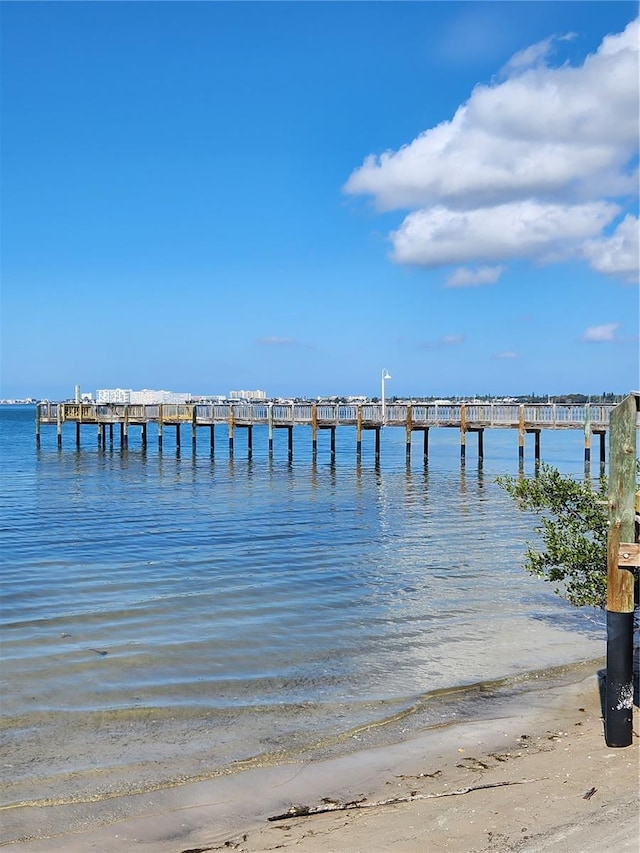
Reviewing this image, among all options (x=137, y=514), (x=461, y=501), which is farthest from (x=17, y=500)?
(x=461, y=501)

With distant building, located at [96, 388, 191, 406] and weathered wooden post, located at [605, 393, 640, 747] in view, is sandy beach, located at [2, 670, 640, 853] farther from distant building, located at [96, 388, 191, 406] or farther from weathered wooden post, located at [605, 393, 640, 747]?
distant building, located at [96, 388, 191, 406]

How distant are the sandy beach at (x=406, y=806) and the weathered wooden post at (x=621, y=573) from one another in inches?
13.2

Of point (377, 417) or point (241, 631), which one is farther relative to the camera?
point (377, 417)

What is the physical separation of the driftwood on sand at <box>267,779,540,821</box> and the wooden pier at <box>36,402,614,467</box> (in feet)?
116

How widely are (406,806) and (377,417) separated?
4112 cm

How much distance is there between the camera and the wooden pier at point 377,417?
4256 cm

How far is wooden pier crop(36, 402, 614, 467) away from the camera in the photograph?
42.6 meters

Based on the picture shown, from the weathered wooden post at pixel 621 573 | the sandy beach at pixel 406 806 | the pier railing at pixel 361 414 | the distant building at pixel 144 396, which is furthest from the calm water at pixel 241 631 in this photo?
the distant building at pixel 144 396

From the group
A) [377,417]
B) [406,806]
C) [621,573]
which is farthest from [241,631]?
[377,417]

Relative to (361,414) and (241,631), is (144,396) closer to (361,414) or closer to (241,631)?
(361,414)

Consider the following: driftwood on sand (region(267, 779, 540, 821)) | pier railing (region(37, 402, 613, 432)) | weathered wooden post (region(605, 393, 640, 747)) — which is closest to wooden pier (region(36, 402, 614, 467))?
pier railing (region(37, 402, 613, 432))

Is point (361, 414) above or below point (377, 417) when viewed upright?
above

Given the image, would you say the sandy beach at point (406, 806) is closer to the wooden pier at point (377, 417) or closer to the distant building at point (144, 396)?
the wooden pier at point (377, 417)

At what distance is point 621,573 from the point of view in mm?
7328
